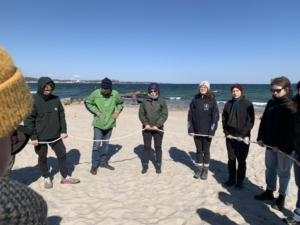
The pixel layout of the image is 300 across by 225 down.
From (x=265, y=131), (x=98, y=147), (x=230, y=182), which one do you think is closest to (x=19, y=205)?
(x=265, y=131)

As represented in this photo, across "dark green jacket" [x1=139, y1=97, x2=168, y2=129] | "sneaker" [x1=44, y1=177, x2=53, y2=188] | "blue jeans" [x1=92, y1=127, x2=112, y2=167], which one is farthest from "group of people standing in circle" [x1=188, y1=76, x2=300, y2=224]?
"sneaker" [x1=44, y1=177, x2=53, y2=188]

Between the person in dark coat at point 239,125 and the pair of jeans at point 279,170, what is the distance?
0.51m

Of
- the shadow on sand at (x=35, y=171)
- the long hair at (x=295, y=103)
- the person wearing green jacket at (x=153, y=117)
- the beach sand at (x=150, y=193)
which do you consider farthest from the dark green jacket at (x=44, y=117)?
the long hair at (x=295, y=103)

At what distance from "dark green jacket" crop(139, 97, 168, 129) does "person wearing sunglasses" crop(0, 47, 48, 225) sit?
4.48 meters

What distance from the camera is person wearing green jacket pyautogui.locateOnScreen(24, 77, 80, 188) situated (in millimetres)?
4012

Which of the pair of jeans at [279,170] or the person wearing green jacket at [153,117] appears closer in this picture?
the pair of jeans at [279,170]

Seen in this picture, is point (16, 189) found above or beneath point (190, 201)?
above

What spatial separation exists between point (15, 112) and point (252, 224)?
351 centimetres

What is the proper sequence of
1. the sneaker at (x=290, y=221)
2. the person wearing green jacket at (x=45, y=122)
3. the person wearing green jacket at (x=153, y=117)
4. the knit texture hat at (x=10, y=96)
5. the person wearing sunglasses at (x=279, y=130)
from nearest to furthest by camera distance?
the knit texture hat at (x=10, y=96)
the sneaker at (x=290, y=221)
the person wearing sunglasses at (x=279, y=130)
the person wearing green jacket at (x=45, y=122)
the person wearing green jacket at (x=153, y=117)

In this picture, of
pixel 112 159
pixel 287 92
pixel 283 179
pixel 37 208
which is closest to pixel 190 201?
pixel 283 179

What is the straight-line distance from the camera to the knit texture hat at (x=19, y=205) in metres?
0.48

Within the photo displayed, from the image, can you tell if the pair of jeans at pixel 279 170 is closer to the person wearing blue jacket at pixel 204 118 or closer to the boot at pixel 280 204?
the boot at pixel 280 204

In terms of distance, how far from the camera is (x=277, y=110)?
11.6 ft

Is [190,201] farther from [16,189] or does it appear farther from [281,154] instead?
[16,189]
